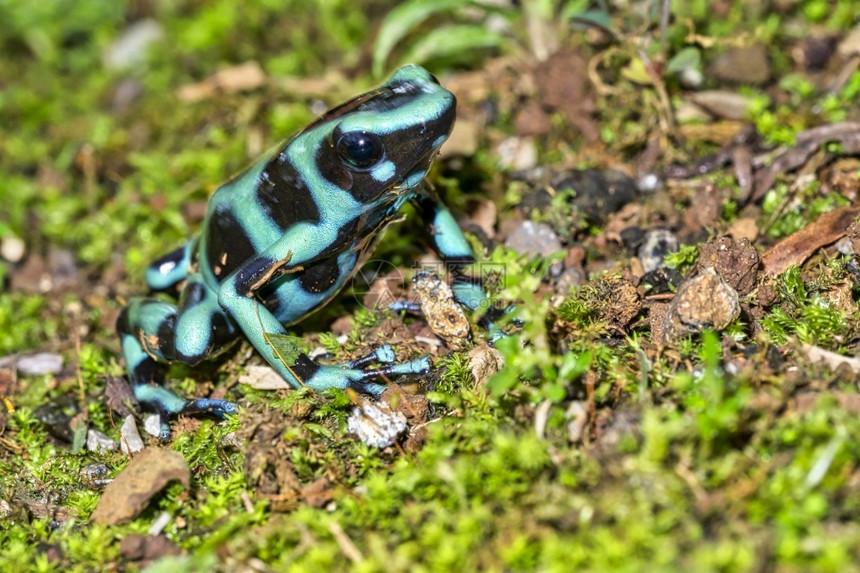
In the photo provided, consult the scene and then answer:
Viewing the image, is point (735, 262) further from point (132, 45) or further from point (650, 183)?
point (132, 45)

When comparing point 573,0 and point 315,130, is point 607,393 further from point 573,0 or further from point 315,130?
point 573,0

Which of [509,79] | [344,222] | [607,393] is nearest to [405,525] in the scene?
[607,393]

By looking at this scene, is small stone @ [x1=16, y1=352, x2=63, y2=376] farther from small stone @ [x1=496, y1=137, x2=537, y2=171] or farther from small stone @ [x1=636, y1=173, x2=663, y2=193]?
small stone @ [x1=636, y1=173, x2=663, y2=193]

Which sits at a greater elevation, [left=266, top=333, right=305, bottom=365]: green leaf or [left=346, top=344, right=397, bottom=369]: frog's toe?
[left=266, top=333, right=305, bottom=365]: green leaf

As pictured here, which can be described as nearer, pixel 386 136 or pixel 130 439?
pixel 386 136

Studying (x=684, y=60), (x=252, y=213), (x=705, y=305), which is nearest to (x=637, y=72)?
(x=684, y=60)

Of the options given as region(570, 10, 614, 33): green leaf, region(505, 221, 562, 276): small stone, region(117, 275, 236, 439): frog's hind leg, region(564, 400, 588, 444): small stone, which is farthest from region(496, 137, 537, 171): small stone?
region(564, 400, 588, 444): small stone

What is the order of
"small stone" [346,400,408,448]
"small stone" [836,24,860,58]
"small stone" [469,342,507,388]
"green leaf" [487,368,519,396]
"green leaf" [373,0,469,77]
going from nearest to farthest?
"green leaf" [487,368,519,396]
"small stone" [346,400,408,448]
"small stone" [469,342,507,388]
"small stone" [836,24,860,58]
"green leaf" [373,0,469,77]
